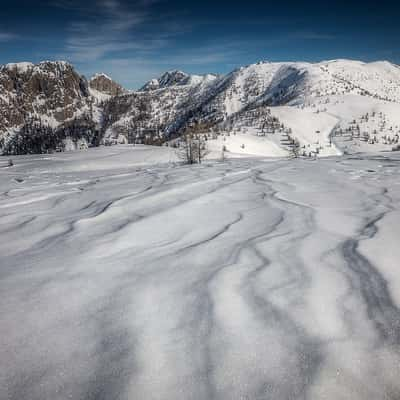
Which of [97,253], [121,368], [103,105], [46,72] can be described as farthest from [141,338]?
[46,72]

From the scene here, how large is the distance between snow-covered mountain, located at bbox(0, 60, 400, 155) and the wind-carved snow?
14.6 meters

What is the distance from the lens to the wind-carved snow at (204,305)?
0.90 meters

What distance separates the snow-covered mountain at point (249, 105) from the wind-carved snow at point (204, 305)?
14.6 meters

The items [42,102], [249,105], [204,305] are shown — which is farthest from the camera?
[42,102]

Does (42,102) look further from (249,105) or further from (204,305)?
(204,305)

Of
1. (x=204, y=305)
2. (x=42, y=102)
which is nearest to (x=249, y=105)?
(x=204, y=305)

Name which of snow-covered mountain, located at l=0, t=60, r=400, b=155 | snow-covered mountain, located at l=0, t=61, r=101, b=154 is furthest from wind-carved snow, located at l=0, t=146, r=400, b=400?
snow-covered mountain, located at l=0, t=61, r=101, b=154

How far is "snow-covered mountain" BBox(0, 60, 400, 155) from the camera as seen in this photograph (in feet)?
61.7

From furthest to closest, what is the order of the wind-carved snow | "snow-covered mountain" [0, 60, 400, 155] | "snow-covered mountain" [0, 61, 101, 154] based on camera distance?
"snow-covered mountain" [0, 61, 101, 154] < "snow-covered mountain" [0, 60, 400, 155] < the wind-carved snow

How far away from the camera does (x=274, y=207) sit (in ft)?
8.91

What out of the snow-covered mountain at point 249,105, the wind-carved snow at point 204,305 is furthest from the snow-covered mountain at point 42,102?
the wind-carved snow at point 204,305

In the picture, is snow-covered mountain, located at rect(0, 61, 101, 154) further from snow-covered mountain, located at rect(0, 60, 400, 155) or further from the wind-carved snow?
the wind-carved snow

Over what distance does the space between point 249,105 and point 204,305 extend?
79.9m

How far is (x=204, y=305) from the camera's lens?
1.26 metres
